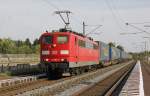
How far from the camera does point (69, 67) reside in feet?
104

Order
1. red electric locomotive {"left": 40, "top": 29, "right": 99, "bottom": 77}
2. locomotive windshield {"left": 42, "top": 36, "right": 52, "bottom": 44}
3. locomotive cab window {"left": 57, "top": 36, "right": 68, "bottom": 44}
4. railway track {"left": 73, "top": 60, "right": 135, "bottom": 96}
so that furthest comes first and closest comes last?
locomotive windshield {"left": 42, "top": 36, "right": 52, "bottom": 44}
locomotive cab window {"left": 57, "top": 36, "right": 68, "bottom": 44}
red electric locomotive {"left": 40, "top": 29, "right": 99, "bottom": 77}
railway track {"left": 73, "top": 60, "right": 135, "bottom": 96}

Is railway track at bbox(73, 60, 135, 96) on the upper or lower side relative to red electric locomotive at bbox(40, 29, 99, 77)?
→ lower

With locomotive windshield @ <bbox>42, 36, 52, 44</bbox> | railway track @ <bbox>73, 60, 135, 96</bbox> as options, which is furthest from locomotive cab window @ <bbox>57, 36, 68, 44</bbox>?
railway track @ <bbox>73, 60, 135, 96</bbox>

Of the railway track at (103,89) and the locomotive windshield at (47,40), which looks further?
the locomotive windshield at (47,40)

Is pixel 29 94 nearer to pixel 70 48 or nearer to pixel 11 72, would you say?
pixel 70 48

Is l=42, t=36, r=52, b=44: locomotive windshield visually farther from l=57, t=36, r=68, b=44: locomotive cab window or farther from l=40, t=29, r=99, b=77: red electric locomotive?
l=57, t=36, r=68, b=44: locomotive cab window

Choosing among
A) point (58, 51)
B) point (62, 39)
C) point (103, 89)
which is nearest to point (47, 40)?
point (62, 39)

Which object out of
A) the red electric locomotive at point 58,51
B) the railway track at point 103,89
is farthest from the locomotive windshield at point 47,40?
the railway track at point 103,89

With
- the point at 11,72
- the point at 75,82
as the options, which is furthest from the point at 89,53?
the point at 75,82

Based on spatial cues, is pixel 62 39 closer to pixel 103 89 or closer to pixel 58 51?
pixel 58 51

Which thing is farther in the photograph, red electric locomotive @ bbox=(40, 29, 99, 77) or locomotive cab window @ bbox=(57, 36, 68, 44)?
locomotive cab window @ bbox=(57, 36, 68, 44)

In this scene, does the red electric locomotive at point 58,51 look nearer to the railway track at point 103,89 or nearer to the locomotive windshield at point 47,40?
the locomotive windshield at point 47,40

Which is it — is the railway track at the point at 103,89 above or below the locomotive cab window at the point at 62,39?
below

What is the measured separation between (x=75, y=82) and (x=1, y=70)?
11110 mm
